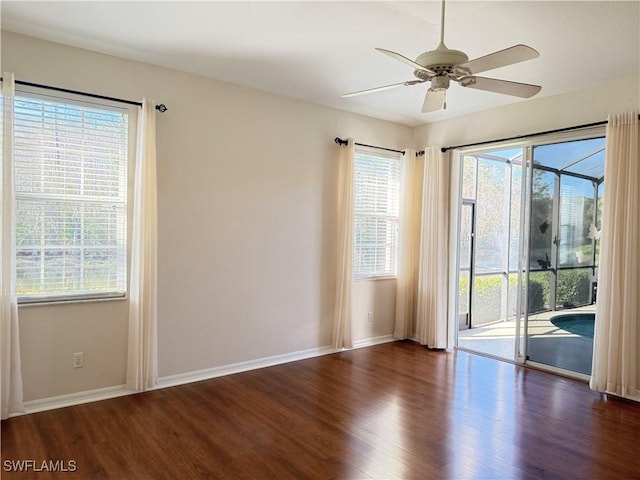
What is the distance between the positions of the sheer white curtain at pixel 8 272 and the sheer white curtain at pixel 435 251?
4.10m

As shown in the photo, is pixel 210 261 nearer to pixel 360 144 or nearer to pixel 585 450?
pixel 360 144

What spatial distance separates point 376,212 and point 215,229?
213 centimetres

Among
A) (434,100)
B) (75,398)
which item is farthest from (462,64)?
(75,398)

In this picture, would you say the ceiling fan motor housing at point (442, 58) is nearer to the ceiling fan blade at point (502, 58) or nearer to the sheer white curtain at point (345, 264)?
the ceiling fan blade at point (502, 58)

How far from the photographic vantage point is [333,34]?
10.2 feet

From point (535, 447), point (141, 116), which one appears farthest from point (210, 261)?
point (535, 447)

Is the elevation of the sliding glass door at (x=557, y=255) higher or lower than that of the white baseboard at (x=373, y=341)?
higher

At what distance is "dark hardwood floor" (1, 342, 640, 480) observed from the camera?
2510 millimetres

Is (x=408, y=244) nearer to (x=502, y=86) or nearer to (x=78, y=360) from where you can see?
(x=502, y=86)

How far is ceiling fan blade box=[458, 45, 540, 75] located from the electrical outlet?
11.2ft

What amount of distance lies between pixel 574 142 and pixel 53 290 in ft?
15.9

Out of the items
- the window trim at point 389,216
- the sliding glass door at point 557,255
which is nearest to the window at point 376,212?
the window trim at point 389,216

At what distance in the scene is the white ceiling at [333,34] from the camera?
2730 millimetres

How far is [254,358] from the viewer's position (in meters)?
4.33
